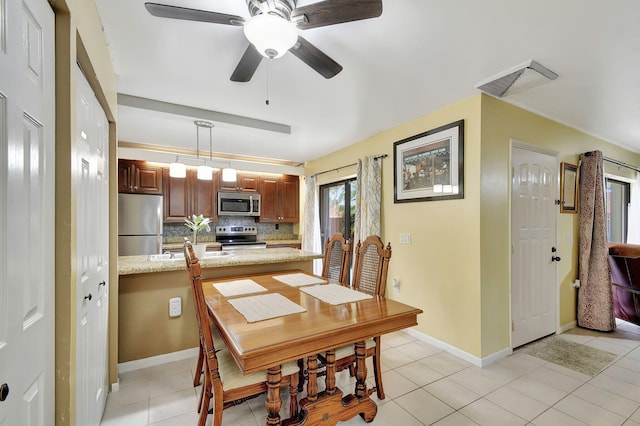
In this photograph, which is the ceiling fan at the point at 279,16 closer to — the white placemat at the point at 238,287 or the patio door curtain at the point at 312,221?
the white placemat at the point at 238,287

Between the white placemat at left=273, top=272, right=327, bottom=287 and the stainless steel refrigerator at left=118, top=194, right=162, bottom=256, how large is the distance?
2.60m

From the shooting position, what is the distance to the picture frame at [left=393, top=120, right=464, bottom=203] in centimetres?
266

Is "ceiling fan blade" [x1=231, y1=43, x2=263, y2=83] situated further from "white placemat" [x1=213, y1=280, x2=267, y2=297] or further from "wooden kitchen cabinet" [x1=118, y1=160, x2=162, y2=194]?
"wooden kitchen cabinet" [x1=118, y1=160, x2=162, y2=194]

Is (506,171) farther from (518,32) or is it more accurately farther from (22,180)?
(22,180)

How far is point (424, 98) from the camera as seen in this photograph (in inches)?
103

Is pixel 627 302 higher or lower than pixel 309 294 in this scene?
lower

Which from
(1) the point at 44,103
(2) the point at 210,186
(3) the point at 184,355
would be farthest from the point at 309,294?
(2) the point at 210,186

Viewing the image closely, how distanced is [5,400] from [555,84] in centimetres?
347

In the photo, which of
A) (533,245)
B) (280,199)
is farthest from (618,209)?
(280,199)

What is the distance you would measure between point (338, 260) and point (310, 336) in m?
1.30

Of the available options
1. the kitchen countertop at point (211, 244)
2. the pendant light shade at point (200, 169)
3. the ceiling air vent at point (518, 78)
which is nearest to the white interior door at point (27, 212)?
the pendant light shade at point (200, 169)

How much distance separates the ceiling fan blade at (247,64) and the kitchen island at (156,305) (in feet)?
5.15

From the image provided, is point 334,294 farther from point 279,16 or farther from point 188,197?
point 188,197

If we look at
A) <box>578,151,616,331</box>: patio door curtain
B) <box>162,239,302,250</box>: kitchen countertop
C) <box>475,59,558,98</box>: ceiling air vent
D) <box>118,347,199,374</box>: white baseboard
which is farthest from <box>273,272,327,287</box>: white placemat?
<box>578,151,616,331</box>: patio door curtain
